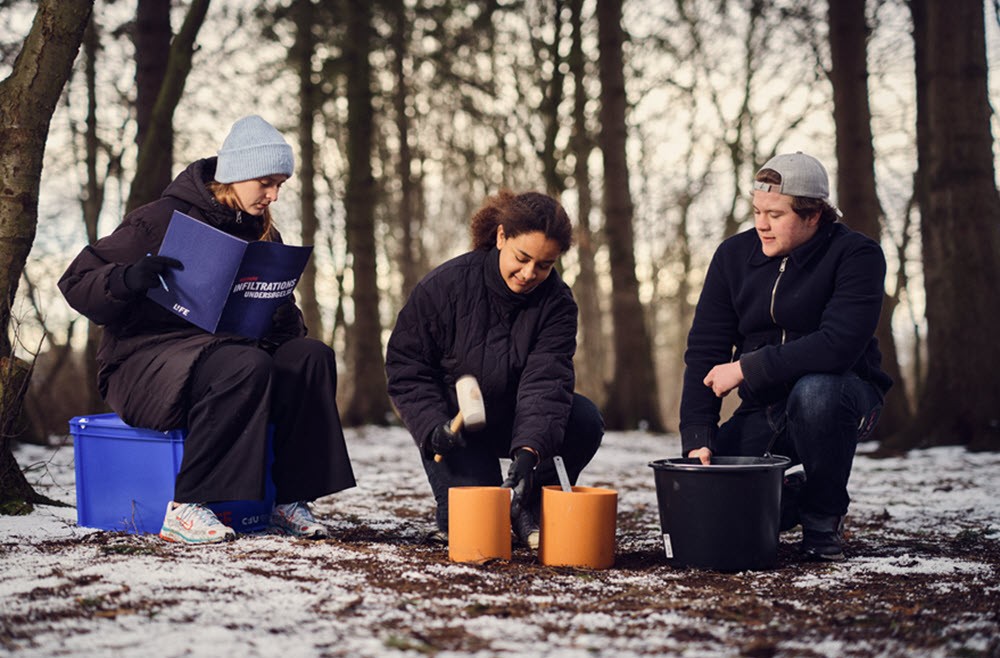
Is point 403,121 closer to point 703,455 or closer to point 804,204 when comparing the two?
point 804,204

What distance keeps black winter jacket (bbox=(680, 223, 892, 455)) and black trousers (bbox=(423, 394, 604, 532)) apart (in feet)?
1.24

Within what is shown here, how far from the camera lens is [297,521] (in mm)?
3436

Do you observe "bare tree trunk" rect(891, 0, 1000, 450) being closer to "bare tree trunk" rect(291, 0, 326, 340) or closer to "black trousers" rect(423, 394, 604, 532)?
"black trousers" rect(423, 394, 604, 532)

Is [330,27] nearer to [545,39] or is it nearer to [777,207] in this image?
[545,39]

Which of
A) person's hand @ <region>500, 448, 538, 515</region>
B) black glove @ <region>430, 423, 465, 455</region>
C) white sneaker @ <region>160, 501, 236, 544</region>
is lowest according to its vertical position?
white sneaker @ <region>160, 501, 236, 544</region>

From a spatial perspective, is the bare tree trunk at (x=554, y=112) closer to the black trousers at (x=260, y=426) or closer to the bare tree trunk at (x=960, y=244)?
the bare tree trunk at (x=960, y=244)

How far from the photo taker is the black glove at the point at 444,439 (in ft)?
10.7

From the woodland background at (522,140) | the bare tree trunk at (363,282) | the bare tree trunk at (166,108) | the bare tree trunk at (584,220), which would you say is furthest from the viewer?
the bare tree trunk at (584,220)

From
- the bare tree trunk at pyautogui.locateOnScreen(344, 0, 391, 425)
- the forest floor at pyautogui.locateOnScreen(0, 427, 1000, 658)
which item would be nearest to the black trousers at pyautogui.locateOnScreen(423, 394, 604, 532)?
the forest floor at pyautogui.locateOnScreen(0, 427, 1000, 658)

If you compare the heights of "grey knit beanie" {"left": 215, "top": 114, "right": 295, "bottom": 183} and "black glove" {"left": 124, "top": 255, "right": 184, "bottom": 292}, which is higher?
"grey knit beanie" {"left": 215, "top": 114, "right": 295, "bottom": 183}

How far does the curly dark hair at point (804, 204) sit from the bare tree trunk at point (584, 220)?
245 inches

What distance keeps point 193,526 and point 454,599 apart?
107cm

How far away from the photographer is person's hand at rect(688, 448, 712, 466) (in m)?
3.21

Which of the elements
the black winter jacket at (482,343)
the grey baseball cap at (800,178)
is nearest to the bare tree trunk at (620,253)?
the black winter jacket at (482,343)
